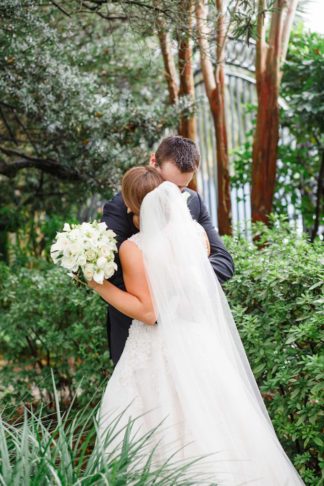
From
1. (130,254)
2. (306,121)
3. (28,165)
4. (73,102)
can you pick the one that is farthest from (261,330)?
(28,165)

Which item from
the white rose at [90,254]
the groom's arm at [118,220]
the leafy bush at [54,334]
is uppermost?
the groom's arm at [118,220]

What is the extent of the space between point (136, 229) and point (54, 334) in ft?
7.03

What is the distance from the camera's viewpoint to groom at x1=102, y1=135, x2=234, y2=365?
3.29 metres

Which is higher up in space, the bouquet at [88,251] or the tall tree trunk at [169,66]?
the tall tree trunk at [169,66]

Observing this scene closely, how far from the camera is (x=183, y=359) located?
9.65ft

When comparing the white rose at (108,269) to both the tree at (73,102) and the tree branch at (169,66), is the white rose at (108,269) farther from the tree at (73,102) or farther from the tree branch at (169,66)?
the tree branch at (169,66)

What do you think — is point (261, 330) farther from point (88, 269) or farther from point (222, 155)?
point (222, 155)

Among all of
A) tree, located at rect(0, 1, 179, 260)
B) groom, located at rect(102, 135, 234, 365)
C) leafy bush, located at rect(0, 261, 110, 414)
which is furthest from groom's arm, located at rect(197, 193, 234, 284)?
tree, located at rect(0, 1, 179, 260)

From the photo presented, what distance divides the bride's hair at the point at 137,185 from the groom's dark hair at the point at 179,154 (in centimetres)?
19

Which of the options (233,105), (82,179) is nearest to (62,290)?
(82,179)

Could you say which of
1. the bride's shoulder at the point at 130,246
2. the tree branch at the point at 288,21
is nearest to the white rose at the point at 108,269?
the bride's shoulder at the point at 130,246

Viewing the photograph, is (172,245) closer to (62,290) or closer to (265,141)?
(62,290)

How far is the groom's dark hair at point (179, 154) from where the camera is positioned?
3.29 meters

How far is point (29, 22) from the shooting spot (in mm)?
5371
